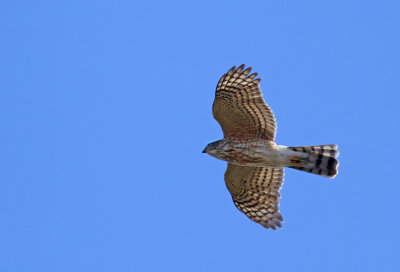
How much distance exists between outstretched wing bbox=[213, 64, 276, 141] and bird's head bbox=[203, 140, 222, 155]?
507 mm

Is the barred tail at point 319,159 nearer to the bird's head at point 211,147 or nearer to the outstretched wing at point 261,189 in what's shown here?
the outstretched wing at point 261,189

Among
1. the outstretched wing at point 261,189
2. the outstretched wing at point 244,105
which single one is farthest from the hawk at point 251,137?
the outstretched wing at point 261,189

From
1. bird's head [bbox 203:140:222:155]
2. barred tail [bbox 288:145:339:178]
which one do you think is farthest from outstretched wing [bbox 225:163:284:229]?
barred tail [bbox 288:145:339:178]

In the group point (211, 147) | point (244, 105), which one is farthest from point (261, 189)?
point (244, 105)

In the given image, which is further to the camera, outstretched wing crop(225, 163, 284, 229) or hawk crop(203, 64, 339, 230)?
outstretched wing crop(225, 163, 284, 229)

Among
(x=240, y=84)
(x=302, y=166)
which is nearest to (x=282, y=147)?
(x=302, y=166)

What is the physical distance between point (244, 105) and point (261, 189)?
2150 millimetres

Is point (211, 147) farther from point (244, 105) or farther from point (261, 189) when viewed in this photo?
point (261, 189)

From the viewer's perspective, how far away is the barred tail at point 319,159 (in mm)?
12297

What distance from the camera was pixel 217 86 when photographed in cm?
1228

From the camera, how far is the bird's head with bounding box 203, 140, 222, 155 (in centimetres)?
1265

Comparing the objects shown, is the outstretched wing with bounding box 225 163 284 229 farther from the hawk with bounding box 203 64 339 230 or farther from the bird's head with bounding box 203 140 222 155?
the bird's head with bounding box 203 140 222 155

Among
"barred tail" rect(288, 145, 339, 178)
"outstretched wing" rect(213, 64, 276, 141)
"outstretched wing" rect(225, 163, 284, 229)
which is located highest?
"outstretched wing" rect(213, 64, 276, 141)

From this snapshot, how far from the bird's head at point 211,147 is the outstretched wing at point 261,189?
2.52ft
